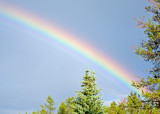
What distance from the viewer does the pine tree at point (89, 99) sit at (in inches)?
779

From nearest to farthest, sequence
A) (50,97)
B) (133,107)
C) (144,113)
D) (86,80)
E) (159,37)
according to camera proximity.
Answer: (144,113) < (133,107) < (159,37) < (86,80) < (50,97)

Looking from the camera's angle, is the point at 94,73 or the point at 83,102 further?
the point at 94,73

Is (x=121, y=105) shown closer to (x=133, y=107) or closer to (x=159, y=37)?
(x=133, y=107)

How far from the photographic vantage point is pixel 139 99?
995cm

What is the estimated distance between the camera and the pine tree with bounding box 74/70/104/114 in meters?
19.8

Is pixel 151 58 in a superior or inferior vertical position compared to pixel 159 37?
inferior

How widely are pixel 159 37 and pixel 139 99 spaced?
137 inches

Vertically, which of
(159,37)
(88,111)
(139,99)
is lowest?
(139,99)

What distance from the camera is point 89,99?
65.6 ft

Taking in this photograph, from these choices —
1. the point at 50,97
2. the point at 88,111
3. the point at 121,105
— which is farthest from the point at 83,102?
the point at 50,97

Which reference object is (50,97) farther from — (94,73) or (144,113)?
(144,113)

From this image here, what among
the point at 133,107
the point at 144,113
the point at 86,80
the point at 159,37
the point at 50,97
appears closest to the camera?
the point at 144,113

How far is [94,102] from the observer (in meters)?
20.0

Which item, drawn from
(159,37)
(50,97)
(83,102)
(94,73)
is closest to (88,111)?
(83,102)
